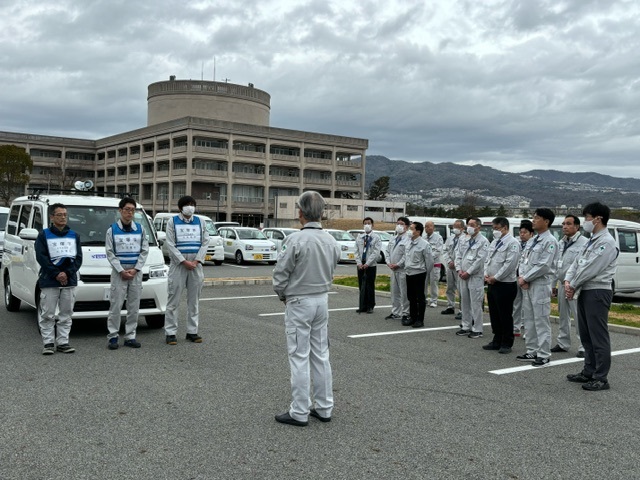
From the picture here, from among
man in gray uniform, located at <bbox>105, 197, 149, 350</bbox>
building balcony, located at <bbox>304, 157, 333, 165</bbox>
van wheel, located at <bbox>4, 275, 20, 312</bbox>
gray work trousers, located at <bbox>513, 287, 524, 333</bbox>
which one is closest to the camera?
man in gray uniform, located at <bbox>105, 197, 149, 350</bbox>

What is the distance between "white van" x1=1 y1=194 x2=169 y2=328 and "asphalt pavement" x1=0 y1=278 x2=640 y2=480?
0.55m

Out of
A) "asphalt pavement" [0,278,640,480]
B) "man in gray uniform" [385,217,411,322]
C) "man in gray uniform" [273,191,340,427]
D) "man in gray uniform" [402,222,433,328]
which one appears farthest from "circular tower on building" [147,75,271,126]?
"man in gray uniform" [273,191,340,427]

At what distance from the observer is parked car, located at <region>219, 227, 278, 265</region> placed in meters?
25.5

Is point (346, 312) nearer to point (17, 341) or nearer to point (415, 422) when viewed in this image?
point (17, 341)

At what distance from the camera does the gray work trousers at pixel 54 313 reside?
730 centimetres

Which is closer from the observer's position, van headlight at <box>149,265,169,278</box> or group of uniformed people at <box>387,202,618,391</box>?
group of uniformed people at <box>387,202,618,391</box>

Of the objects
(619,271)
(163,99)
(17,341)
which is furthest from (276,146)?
(17,341)

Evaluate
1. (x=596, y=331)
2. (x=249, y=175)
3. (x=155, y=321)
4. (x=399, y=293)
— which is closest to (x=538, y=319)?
(x=596, y=331)

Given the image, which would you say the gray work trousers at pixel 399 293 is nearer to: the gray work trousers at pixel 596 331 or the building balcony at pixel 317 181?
the gray work trousers at pixel 596 331

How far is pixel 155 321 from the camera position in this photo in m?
9.38

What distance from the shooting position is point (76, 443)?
14.3 feet

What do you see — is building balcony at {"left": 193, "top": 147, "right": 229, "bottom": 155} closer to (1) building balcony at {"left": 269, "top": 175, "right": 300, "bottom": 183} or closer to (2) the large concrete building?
(2) the large concrete building

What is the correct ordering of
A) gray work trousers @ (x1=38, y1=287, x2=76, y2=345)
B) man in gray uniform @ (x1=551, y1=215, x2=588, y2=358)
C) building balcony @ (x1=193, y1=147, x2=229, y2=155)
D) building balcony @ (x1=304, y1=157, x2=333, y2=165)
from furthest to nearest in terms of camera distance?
building balcony @ (x1=304, y1=157, x2=333, y2=165)
building balcony @ (x1=193, y1=147, x2=229, y2=155)
man in gray uniform @ (x1=551, y1=215, x2=588, y2=358)
gray work trousers @ (x1=38, y1=287, x2=76, y2=345)

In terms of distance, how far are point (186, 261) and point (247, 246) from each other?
56.6 ft
